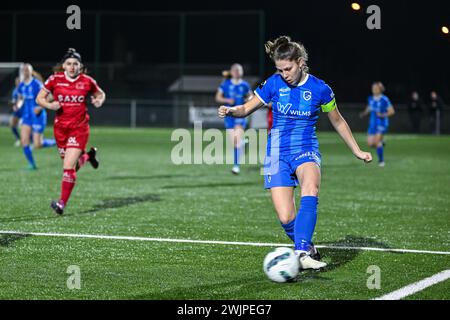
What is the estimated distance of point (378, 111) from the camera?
23031 mm

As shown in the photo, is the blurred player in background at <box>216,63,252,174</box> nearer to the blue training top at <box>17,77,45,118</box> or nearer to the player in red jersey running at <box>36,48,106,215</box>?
the blue training top at <box>17,77,45,118</box>

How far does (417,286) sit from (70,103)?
6.12 meters

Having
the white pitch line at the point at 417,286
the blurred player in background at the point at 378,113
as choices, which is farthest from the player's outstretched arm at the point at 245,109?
the blurred player in background at the point at 378,113

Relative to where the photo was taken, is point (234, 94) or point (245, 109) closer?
point (245, 109)

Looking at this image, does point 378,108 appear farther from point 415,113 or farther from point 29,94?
point 415,113

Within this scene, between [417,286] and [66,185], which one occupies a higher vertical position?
[66,185]

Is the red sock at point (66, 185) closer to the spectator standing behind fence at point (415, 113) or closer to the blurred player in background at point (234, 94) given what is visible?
the blurred player in background at point (234, 94)

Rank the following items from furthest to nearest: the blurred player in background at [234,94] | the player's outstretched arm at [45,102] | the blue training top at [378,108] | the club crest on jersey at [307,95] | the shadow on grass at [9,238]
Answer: the blue training top at [378,108] < the blurred player in background at [234,94] < the player's outstretched arm at [45,102] < the shadow on grass at [9,238] < the club crest on jersey at [307,95]

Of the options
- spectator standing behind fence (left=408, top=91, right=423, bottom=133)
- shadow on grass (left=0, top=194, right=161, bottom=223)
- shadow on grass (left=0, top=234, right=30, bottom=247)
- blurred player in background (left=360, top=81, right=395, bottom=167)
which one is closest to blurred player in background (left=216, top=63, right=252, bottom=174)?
blurred player in background (left=360, top=81, right=395, bottom=167)

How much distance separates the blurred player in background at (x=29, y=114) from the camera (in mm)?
18750

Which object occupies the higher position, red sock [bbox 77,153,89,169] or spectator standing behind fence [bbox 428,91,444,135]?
spectator standing behind fence [bbox 428,91,444,135]

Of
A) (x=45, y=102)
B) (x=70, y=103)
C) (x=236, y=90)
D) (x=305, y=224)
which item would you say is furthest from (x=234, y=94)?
(x=305, y=224)

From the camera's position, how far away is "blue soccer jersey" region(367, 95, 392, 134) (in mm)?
22797

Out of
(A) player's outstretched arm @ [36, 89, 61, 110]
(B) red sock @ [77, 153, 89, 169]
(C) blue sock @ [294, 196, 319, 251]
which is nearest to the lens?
(C) blue sock @ [294, 196, 319, 251]
